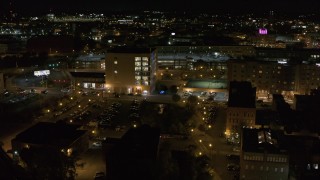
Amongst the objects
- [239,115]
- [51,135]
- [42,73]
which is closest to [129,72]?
[42,73]

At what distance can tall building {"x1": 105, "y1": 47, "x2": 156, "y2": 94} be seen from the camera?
9.95 meters

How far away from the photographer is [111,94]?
9.84m

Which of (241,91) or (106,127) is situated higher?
(241,91)

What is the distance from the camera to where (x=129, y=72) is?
10016 millimetres

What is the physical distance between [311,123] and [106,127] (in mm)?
3860

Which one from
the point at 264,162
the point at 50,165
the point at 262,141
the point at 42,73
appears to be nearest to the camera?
the point at 50,165

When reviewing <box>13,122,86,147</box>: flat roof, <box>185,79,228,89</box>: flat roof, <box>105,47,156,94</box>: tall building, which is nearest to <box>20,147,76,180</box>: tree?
<box>13,122,86,147</box>: flat roof

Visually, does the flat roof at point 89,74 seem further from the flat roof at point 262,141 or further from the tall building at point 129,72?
the flat roof at point 262,141

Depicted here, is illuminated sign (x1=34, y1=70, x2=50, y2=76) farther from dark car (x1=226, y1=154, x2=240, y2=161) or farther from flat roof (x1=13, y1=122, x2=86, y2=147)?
dark car (x1=226, y1=154, x2=240, y2=161)

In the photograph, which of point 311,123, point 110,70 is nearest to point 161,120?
point 311,123

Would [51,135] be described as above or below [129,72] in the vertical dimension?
below

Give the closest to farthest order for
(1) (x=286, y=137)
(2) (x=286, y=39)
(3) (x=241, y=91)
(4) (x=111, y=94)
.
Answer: (1) (x=286, y=137) < (3) (x=241, y=91) < (4) (x=111, y=94) < (2) (x=286, y=39)

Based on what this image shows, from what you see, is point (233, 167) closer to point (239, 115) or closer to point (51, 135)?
point (239, 115)

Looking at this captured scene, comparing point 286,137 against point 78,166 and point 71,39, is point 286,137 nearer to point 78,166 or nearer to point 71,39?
point 78,166
